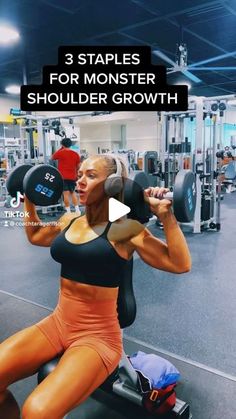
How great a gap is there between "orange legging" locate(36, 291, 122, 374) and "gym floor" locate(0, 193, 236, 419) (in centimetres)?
54

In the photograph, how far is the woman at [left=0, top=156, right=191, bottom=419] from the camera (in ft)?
3.88

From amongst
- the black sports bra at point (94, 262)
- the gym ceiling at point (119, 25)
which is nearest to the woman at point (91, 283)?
the black sports bra at point (94, 262)

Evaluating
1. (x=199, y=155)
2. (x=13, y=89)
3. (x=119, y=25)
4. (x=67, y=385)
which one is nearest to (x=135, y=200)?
(x=67, y=385)

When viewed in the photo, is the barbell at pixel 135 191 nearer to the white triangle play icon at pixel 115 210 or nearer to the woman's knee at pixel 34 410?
the white triangle play icon at pixel 115 210

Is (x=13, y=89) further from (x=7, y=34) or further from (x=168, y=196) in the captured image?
(x=168, y=196)

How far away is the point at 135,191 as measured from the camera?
4.11ft

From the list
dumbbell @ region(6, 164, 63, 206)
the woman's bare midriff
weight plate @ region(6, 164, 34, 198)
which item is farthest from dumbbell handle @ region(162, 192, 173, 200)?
weight plate @ region(6, 164, 34, 198)

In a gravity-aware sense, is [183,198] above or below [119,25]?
below

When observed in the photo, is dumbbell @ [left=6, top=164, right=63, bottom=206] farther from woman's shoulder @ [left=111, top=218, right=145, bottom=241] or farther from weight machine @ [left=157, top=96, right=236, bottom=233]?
weight machine @ [left=157, top=96, right=236, bottom=233]

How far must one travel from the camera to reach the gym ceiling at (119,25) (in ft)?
13.5

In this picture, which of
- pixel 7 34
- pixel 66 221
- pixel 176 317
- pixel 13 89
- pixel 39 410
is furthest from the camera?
Answer: pixel 13 89

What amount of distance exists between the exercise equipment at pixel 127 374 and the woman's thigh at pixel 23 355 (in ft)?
0.12

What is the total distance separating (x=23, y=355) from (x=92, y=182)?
2.20ft

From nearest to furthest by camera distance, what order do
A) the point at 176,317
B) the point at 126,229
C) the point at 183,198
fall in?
the point at 183,198, the point at 126,229, the point at 176,317
